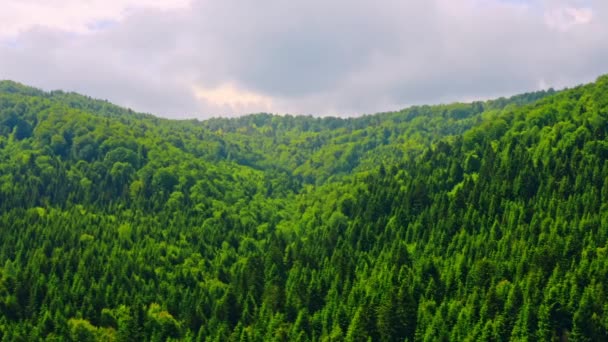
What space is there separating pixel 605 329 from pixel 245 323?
3020 inches

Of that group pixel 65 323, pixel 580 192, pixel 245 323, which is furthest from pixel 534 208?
pixel 65 323

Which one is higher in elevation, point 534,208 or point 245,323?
point 534,208

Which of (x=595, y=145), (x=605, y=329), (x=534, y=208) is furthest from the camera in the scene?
(x=595, y=145)

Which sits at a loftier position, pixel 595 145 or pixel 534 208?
pixel 595 145

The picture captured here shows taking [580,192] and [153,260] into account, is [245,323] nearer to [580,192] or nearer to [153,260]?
[153,260]

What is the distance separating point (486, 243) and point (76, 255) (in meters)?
106

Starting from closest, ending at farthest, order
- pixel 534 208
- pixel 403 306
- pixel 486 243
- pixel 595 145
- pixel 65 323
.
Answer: pixel 403 306 → pixel 65 323 → pixel 486 243 → pixel 534 208 → pixel 595 145

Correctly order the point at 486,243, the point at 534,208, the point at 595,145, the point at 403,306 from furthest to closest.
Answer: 1. the point at 595,145
2. the point at 534,208
3. the point at 486,243
4. the point at 403,306

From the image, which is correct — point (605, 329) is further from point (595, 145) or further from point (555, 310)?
point (595, 145)

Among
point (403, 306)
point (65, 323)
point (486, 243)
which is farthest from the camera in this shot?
point (486, 243)

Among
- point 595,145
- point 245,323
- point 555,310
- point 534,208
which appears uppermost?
point 595,145

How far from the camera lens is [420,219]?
632ft

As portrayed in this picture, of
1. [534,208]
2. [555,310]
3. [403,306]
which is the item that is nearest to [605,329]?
[555,310]

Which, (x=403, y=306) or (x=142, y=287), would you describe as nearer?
(x=403, y=306)
